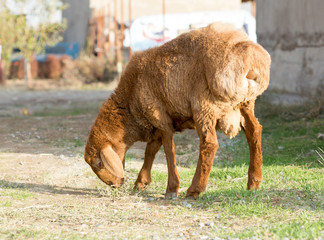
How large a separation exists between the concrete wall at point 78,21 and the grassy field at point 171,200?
21.9m

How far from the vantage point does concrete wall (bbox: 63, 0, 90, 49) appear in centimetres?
3066

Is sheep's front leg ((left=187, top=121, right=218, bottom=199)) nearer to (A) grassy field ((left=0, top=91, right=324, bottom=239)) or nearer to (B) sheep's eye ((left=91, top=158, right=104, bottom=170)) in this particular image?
(A) grassy field ((left=0, top=91, right=324, bottom=239))

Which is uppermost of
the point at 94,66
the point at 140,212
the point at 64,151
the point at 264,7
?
the point at 264,7

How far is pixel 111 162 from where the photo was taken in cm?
614

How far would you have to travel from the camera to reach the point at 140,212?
5.34 metres

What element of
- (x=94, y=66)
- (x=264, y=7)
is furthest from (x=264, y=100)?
(x=94, y=66)

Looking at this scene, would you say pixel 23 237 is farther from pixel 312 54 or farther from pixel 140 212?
pixel 312 54

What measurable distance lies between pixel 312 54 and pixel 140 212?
24.6 ft

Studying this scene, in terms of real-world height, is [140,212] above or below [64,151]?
above

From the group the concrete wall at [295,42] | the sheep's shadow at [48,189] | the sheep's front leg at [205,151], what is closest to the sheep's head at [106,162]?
the sheep's shadow at [48,189]

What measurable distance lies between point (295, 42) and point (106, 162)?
24.2 feet

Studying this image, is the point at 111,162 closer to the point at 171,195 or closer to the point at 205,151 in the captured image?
the point at 171,195

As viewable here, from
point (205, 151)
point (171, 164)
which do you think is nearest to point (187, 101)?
point (205, 151)

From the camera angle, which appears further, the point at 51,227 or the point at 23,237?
the point at 51,227
